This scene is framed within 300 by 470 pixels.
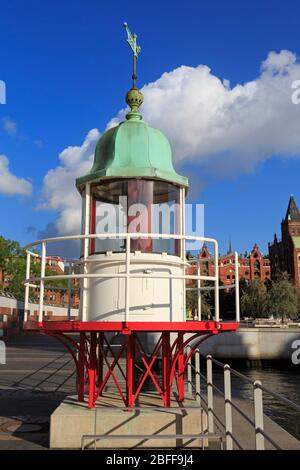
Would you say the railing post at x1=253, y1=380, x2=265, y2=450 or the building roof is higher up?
the building roof

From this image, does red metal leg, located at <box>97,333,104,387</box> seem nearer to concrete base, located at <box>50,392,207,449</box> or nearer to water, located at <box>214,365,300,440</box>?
concrete base, located at <box>50,392,207,449</box>

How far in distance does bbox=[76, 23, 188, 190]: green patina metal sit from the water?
4.60 metres

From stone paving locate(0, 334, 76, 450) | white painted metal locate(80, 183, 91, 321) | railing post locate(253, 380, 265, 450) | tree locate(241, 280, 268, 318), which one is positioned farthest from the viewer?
tree locate(241, 280, 268, 318)

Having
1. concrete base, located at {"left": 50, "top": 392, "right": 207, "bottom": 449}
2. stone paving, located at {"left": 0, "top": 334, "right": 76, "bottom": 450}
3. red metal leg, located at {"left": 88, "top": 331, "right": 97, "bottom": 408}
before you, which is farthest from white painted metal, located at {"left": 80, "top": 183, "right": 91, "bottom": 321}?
stone paving, located at {"left": 0, "top": 334, "right": 76, "bottom": 450}

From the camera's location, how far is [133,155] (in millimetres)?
9641

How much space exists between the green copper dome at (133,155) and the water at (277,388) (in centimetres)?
459

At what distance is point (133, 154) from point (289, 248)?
144884 millimetres

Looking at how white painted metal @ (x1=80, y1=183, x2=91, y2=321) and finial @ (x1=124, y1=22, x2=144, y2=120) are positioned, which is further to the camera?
finial @ (x1=124, y1=22, x2=144, y2=120)

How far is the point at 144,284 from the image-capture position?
8.85m

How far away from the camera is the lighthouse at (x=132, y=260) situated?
8.62 m

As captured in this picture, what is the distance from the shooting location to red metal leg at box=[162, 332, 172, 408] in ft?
29.1

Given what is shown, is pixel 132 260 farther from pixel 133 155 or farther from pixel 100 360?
pixel 100 360

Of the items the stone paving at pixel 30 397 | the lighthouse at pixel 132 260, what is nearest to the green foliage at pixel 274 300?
the stone paving at pixel 30 397
